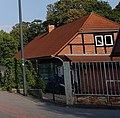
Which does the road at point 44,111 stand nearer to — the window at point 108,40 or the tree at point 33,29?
the window at point 108,40

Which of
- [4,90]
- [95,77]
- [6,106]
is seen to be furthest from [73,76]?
[4,90]

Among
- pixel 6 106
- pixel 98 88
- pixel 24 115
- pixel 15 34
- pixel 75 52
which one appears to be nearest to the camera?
pixel 24 115

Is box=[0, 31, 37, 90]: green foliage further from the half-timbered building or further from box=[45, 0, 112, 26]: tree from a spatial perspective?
box=[45, 0, 112, 26]: tree

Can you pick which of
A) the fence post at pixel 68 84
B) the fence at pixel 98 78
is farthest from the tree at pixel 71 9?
the fence post at pixel 68 84

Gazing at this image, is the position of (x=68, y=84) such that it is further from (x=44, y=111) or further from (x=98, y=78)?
(x=44, y=111)

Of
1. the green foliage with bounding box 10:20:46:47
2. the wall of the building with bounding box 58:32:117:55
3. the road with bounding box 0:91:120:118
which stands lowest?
the road with bounding box 0:91:120:118

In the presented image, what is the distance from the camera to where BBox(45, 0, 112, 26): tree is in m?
58.8

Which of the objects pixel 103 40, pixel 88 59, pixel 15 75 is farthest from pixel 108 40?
pixel 15 75

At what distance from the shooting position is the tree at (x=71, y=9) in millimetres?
58781

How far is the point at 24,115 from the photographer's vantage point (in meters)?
12.7

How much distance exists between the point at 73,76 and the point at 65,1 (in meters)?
48.8

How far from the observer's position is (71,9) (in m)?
60.7

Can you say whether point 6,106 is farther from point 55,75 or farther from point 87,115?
point 55,75

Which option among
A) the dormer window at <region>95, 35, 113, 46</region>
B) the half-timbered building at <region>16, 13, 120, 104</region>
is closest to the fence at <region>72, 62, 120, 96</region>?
the half-timbered building at <region>16, 13, 120, 104</region>
